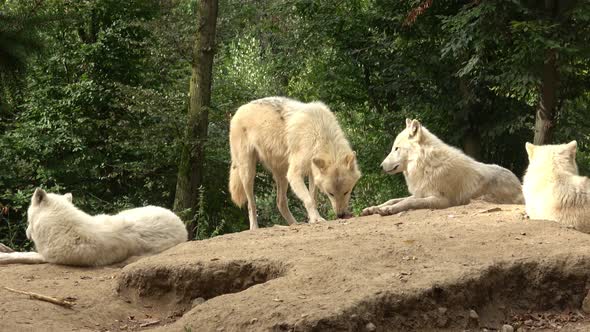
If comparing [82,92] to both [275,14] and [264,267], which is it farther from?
[264,267]

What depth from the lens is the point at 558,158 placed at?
7.43 meters

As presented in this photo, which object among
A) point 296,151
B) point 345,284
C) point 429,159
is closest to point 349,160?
point 296,151

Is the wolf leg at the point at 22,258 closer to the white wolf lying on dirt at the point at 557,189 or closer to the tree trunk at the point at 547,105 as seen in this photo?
the white wolf lying on dirt at the point at 557,189

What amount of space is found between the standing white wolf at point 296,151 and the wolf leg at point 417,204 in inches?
38.7

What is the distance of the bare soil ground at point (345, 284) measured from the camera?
5.06 m

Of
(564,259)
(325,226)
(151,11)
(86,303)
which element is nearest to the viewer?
(564,259)

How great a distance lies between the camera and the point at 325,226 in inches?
323

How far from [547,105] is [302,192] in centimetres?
517

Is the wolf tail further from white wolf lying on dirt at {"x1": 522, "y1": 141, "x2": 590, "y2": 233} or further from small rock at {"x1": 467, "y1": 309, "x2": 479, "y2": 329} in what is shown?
small rock at {"x1": 467, "y1": 309, "x2": 479, "y2": 329}

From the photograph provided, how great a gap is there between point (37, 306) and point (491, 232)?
12.7 feet

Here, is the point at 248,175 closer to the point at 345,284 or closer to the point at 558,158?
the point at 558,158

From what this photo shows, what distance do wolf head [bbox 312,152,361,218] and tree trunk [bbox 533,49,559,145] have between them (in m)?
4.21

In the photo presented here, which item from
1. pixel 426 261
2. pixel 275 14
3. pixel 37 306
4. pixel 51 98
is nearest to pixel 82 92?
pixel 51 98

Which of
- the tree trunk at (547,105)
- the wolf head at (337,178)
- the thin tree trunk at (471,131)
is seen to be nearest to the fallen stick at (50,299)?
the wolf head at (337,178)
